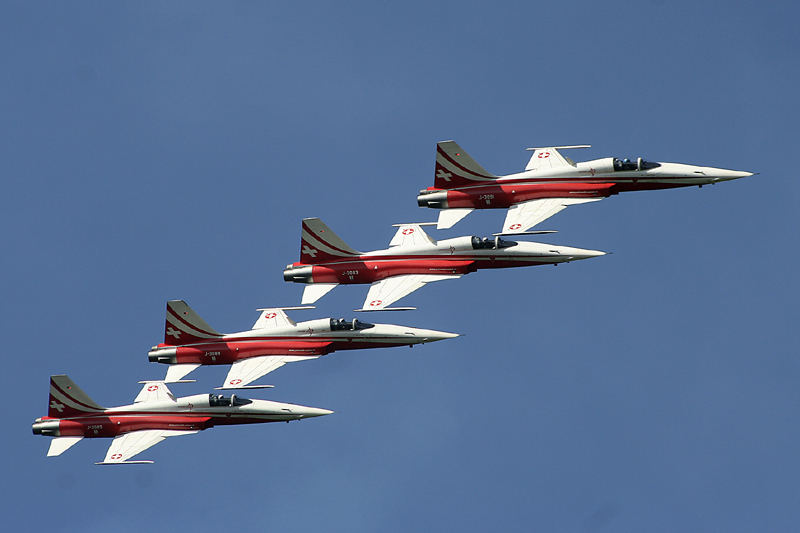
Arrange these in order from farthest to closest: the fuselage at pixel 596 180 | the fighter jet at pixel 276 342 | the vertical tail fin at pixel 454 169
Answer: the vertical tail fin at pixel 454 169 < the fuselage at pixel 596 180 < the fighter jet at pixel 276 342

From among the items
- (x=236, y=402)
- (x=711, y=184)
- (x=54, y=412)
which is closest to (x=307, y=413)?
(x=236, y=402)

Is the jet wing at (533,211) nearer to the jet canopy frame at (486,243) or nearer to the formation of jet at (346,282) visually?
the formation of jet at (346,282)

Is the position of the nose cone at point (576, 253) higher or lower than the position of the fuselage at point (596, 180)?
lower

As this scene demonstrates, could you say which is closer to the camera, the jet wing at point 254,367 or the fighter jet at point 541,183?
the jet wing at point 254,367

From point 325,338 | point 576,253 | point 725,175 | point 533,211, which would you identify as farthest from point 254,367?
point 725,175

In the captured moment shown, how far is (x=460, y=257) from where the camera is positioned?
170 meters

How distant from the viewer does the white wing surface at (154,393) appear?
169125mm

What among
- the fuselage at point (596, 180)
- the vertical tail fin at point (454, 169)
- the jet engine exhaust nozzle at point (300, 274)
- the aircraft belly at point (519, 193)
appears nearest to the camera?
the fuselage at point (596, 180)

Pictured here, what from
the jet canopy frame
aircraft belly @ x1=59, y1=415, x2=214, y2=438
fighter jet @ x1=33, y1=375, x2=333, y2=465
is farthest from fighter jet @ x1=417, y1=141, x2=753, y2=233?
aircraft belly @ x1=59, y1=415, x2=214, y2=438

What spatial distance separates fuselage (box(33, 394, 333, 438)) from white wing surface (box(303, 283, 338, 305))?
8627 millimetres

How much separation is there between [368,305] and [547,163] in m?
18.7

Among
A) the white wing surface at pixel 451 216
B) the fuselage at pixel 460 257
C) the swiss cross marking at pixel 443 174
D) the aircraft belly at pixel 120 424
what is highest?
the swiss cross marking at pixel 443 174

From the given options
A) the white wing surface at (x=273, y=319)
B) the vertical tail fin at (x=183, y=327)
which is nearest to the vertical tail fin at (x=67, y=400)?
the vertical tail fin at (x=183, y=327)

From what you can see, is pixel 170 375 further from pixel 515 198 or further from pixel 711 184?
pixel 711 184
